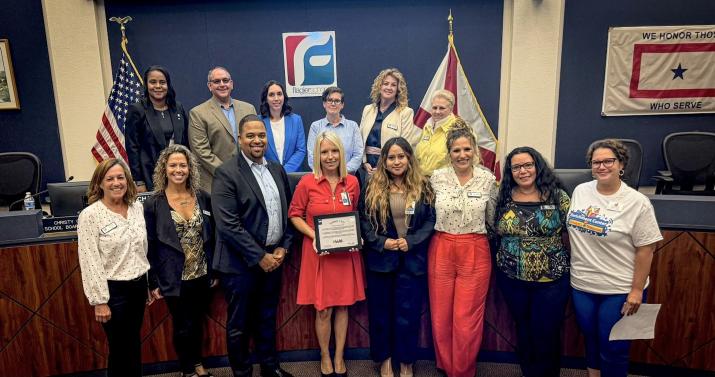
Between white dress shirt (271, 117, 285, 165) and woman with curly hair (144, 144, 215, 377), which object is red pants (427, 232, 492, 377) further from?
white dress shirt (271, 117, 285, 165)

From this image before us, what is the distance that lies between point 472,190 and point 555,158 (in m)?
3.16

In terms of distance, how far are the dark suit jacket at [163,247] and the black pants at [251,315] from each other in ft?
0.85

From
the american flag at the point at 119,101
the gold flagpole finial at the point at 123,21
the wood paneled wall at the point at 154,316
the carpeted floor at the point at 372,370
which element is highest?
the gold flagpole finial at the point at 123,21

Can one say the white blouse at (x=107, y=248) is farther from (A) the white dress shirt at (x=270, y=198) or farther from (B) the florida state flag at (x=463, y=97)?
(B) the florida state flag at (x=463, y=97)

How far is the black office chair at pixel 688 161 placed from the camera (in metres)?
4.22

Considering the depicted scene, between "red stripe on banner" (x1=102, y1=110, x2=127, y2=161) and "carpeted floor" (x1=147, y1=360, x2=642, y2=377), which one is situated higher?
"red stripe on banner" (x1=102, y1=110, x2=127, y2=161)

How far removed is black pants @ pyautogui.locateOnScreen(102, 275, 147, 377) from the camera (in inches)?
85.8

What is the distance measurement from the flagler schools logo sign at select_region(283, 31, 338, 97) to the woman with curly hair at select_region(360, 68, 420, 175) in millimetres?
1406

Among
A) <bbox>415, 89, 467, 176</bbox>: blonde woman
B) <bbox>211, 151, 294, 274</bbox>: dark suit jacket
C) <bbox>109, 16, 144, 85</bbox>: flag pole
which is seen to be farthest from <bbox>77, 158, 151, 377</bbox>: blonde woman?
<bbox>109, 16, 144, 85</bbox>: flag pole

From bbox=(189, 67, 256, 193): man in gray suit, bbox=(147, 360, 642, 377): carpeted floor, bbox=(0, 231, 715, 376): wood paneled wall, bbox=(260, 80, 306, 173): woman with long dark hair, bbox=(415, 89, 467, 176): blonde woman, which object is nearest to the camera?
bbox=(0, 231, 715, 376): wood paneled wall

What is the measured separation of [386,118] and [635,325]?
2.20 metres

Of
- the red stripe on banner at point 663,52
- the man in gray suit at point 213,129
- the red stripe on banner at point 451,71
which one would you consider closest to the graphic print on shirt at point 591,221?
the man in gray suit at point 213,129

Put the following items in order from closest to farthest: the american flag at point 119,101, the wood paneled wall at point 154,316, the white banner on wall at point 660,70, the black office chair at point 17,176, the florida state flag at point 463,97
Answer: the wood paneled wall at point 154,316
the black office chair at point 17,176
the american flag at point 119,101
the florida state flag at point 463,97
the white banner on wall at point 660,70

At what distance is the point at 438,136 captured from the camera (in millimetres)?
3047
